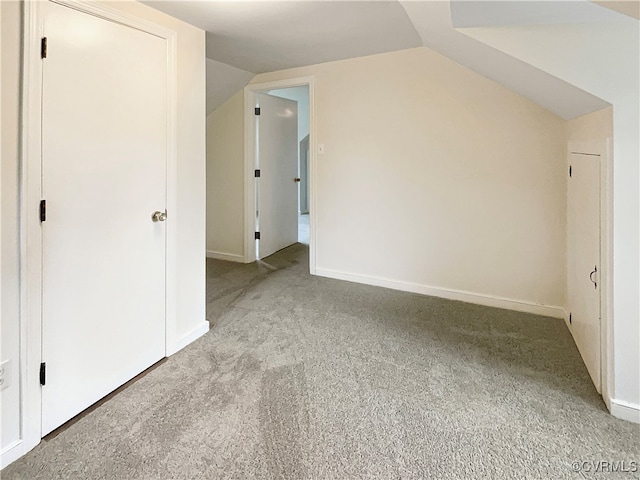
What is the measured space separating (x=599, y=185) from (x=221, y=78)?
10.8ft

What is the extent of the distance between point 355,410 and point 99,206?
1.50m

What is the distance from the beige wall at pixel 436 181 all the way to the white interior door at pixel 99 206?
73.7 inches

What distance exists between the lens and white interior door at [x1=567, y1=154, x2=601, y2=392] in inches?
75.4

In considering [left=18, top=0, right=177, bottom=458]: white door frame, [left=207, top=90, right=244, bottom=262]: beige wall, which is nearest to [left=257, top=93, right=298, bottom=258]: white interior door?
[left=207, top=90, right=244, bottom=262]: beige wall

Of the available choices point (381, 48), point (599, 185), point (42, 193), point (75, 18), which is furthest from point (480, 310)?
point (75, 18)

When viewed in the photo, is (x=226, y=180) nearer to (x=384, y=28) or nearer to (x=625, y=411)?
(x=384, y=28)

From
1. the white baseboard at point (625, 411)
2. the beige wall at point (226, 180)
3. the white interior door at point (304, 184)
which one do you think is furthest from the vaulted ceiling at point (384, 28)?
the white interior door at point (304, 184)

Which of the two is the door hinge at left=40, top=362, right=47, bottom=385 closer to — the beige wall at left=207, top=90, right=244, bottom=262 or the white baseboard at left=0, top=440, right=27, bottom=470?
the white baseboard at left=0, top=440, right=27, bottom=470

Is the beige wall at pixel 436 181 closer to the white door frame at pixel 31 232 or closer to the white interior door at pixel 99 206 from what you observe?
the white interior door at pixel 99 206

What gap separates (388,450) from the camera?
1.51 m

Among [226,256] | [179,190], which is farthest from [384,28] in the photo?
[226,256]

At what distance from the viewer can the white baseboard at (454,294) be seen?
2.89 meters

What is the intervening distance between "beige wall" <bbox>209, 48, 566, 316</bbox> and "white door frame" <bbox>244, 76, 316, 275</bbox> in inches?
2.4

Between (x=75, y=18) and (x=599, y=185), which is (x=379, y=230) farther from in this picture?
(x=75, y=18)
